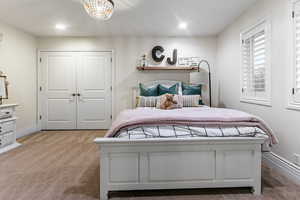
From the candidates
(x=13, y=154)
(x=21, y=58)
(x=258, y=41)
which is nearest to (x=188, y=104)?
(x=258, y=41)

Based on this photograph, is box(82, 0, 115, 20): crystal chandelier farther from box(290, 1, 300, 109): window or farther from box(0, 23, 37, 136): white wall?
box(0, 23, 37, 136): white wall

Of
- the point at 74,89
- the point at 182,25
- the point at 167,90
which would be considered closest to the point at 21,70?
the point at 74,89

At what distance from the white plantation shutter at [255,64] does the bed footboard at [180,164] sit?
127 centimetres

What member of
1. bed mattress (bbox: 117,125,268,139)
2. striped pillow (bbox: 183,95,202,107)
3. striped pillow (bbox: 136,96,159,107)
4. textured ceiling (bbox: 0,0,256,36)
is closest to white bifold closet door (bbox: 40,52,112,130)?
textured ceiling (bbox: 0,0,256,36)

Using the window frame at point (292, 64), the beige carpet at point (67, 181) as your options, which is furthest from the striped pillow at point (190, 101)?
the window frame at point (292, 64)

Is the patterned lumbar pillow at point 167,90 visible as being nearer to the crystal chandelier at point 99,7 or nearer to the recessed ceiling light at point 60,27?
the crystal chandelier at point 99,7

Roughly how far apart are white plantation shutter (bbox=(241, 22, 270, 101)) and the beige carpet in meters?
1.13

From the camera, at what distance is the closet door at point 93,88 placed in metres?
4.97

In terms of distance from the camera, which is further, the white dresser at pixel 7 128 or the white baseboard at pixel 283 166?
the white dresser at pixel 7 128

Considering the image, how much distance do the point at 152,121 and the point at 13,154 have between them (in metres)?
2.58

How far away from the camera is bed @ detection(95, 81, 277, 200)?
71.7 inches

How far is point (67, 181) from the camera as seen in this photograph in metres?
2.21

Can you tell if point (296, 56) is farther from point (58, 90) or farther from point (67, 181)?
point (58, 90)

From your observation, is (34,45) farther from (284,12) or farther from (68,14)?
(284,12)
